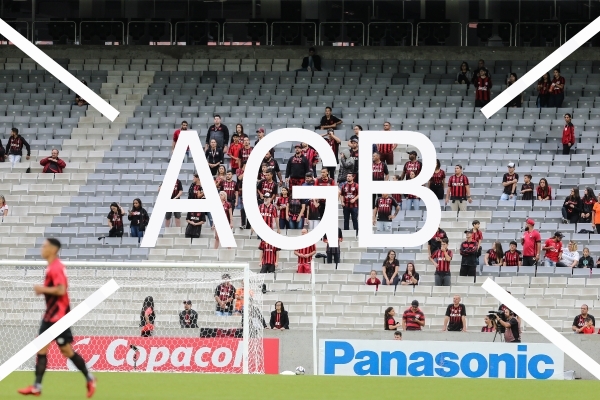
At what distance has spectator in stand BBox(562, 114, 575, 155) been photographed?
87.0 ft

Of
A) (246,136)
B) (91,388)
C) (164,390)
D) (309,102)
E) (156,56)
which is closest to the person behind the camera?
(91,388)

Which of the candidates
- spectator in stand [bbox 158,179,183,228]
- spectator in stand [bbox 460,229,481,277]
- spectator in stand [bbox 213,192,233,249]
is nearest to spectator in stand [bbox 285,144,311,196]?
spectator in stand [bbox 213,192,233,249]

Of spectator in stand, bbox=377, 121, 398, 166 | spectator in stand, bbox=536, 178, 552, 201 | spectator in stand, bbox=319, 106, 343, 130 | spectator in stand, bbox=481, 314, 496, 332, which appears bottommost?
spectator in stand, bbox=481, 314, 496, 332

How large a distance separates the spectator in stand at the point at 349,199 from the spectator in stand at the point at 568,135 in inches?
195

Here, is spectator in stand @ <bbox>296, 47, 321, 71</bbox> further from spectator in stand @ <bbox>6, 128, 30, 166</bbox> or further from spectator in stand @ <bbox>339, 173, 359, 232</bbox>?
spectator in stand @ <bbox>6, 128, 30, 166</bbox>

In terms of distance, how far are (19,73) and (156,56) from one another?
10.7 feet

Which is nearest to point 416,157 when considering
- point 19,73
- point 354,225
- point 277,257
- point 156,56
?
point 354,225

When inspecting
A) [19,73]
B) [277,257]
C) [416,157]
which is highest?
[19,73]

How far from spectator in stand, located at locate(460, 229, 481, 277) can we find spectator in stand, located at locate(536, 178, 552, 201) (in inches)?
89.5

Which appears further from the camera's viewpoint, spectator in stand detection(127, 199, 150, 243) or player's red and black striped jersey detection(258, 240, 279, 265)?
spectator in stand detection(127, 199, 150, 243)

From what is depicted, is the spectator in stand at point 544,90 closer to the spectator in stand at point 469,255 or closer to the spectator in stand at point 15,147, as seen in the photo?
the spectator in stand at point 469,255

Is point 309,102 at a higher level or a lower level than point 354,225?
higher

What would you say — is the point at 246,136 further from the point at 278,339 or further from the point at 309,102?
the point at 278,339

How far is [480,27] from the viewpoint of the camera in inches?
1220
